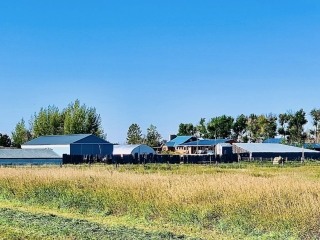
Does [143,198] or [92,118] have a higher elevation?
[92,118]

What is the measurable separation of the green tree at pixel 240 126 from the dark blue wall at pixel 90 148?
48.1 meters

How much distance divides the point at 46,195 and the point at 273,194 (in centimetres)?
796

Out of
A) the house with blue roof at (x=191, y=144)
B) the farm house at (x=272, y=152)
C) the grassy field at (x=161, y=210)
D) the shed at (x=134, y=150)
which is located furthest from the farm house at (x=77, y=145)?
the grassy field at (x=161, y=210)

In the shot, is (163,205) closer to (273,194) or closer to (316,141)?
(273,194)

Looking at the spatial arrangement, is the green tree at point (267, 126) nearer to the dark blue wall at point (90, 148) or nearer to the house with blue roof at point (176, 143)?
the house with blue roof at point (176, 143)

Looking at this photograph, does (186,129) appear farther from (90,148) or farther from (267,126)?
(90,148)

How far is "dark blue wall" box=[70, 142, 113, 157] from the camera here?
58.8m

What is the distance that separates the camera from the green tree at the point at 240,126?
106m

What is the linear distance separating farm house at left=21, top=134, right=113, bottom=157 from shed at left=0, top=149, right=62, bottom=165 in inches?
217

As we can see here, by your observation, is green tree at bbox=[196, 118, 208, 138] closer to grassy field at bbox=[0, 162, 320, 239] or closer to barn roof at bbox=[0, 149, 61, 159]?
barn roof at bbox=[0, 149, 61, 159]

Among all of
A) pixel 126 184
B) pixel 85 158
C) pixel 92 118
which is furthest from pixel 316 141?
pixel 126 184

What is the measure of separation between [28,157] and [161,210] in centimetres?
4065

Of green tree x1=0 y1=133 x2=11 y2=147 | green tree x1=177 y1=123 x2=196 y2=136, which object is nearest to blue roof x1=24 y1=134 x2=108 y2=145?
green tree x1=0 y1=133 x2=11 y2=147

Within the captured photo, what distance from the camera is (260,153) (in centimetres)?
6844
